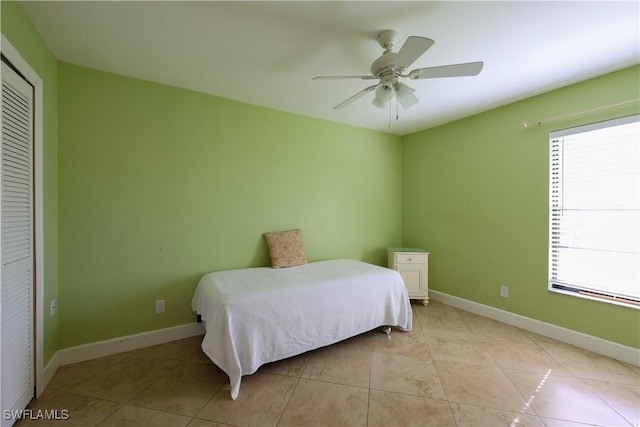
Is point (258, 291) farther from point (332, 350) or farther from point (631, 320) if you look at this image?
point (631, 320)

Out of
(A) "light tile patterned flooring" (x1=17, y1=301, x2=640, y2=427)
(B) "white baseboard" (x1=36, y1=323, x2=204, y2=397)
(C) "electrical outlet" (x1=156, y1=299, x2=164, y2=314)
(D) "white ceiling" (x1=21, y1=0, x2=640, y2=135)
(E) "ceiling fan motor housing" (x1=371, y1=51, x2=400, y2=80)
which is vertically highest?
(D) "white ceiling" (x1=21, y1=0, x2=640, y2=135)

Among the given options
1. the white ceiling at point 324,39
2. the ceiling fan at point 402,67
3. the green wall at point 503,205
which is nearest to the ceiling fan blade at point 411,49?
the ceiling fan at point 402,67

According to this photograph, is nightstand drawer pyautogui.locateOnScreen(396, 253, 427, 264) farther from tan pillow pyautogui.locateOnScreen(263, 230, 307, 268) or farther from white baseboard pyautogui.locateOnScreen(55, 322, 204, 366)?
white baseboard pyautogui.locateOnScreen(55, 322, 204, 366)

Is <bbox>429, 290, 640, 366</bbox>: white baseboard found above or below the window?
below

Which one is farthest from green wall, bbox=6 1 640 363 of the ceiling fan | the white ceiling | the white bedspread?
the ceiling fan

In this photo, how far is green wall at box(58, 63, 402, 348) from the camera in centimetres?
206

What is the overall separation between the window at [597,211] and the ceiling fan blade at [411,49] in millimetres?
1922

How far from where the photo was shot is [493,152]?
9.54 feet

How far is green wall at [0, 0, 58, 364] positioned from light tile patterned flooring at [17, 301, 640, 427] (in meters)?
0.37

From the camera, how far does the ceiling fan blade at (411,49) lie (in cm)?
→ 134

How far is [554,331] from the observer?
245cm

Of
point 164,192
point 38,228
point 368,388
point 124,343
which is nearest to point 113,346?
point 124,343

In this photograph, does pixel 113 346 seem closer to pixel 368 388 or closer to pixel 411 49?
pixel 368 388

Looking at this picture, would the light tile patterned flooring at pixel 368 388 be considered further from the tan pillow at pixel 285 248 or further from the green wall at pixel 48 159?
the tan pillow at pixel 285 248
